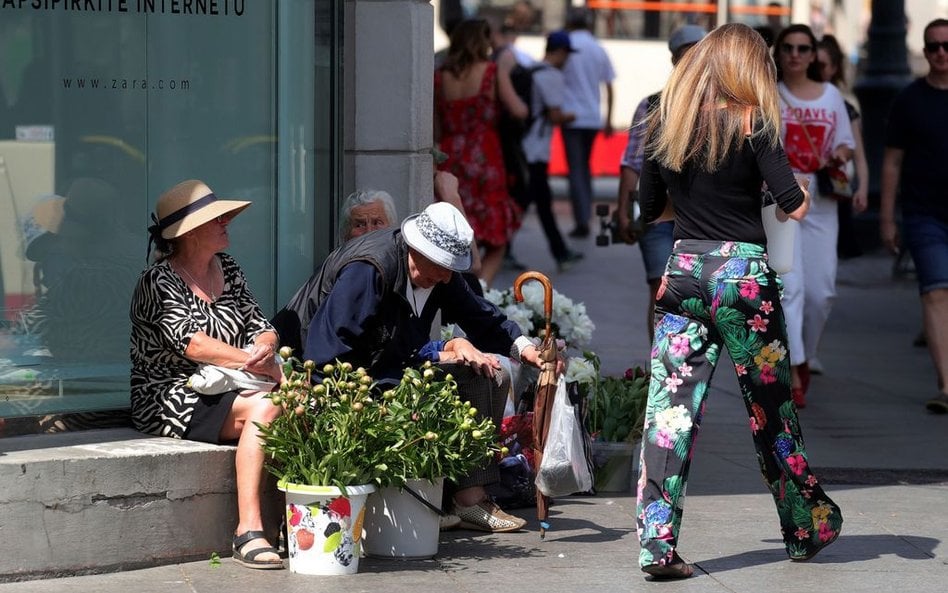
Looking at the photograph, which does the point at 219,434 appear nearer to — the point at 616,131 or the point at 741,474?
the point at 741,474

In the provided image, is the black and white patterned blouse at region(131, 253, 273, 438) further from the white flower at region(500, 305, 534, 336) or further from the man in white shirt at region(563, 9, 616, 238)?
the man in white shirt at region(563, 9, 616, 238)

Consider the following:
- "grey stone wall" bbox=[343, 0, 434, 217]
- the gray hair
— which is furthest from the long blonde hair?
"grey stone wall" bbox=[343, 0, 434, 217]

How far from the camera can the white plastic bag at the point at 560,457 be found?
5.60 meters

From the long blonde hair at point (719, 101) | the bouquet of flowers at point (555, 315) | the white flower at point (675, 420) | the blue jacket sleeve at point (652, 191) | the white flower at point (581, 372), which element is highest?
the long blonde hair at point (719, 101)

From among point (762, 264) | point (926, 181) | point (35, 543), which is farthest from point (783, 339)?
point (926, 181)

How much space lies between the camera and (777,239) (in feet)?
17.6

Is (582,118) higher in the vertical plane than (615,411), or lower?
higher

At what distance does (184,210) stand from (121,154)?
63 centimetres

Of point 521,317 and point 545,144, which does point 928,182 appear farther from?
point 545,144

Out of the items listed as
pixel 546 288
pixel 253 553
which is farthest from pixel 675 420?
pixel 253 553

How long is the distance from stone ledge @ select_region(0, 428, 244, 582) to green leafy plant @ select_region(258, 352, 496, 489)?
0.82 ft

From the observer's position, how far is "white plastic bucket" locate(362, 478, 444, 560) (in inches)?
214

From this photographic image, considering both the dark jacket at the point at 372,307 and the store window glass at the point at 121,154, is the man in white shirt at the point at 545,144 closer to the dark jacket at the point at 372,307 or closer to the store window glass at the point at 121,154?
the store window glass at the point at 121,154

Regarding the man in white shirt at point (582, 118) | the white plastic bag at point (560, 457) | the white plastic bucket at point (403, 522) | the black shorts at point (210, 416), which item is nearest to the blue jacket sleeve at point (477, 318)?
the white plastic bag at point (560, 457)
